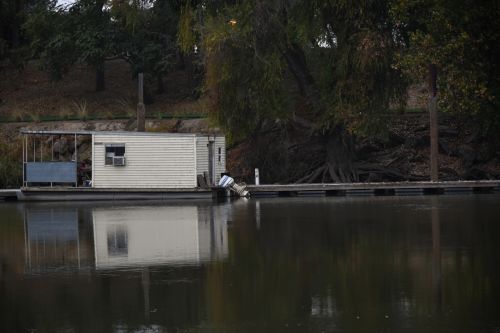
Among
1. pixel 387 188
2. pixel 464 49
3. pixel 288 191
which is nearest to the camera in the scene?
pixel 464 49

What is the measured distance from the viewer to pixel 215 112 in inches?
1769

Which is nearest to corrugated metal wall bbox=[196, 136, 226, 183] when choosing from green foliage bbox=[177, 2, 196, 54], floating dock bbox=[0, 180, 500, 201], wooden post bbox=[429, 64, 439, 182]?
floating dock bbox=[0, 180, 500, 201]

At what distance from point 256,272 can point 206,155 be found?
25045mm

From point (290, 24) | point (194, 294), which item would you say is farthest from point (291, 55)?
point (194, 294)

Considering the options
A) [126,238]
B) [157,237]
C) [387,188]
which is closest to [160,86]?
[387,188]

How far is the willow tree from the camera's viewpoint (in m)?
41.5

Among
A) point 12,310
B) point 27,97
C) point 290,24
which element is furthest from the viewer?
point 27,97

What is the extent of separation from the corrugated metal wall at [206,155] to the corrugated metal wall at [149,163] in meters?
0.77

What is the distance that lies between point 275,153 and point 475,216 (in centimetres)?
1873

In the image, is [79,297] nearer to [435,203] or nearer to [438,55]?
[438,55]

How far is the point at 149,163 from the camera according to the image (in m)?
42.7

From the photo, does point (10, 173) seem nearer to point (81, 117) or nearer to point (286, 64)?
point (81, 117)

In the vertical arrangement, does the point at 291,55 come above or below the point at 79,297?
above

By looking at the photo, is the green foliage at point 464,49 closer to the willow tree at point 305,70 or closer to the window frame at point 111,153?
the willow tree at point 305,70
